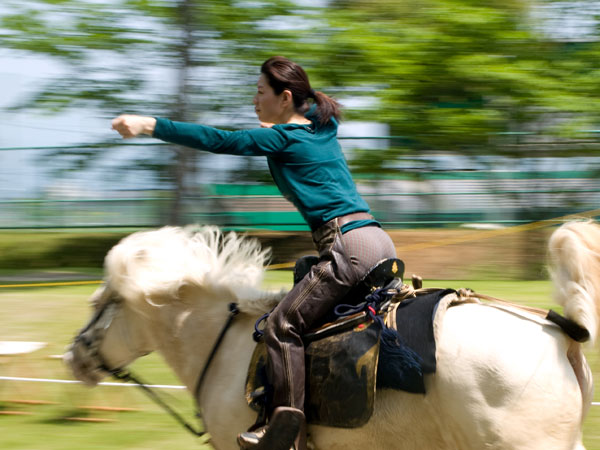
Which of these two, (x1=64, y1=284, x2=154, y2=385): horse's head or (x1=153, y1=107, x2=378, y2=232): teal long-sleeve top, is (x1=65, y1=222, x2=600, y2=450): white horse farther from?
(x1=153, y1=107, x2=378, y2=232): teal long-sleeve top

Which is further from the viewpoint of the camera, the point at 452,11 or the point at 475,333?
the point at 452,11

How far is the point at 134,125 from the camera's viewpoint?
294 cm

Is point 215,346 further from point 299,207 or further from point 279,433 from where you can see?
point 299,207

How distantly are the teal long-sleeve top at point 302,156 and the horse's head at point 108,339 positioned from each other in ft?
3.42

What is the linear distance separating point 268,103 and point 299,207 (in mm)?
519

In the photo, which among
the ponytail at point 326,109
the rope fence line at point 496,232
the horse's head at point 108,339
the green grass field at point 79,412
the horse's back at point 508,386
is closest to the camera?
the horse's back at point 508,386

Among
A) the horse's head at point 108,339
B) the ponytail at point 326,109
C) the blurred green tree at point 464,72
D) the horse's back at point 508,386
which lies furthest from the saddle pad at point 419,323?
the blurred green tree at point 464,72

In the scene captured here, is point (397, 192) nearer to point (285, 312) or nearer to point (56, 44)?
point (56, 44)

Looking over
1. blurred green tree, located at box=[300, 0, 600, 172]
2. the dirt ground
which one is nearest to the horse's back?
the dirt ground

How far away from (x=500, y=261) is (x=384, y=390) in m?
9.08

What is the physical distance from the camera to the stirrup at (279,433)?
3.00 meters

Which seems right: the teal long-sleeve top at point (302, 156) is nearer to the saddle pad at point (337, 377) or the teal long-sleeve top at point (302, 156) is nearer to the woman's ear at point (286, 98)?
the woman's ear at point (286, 98)

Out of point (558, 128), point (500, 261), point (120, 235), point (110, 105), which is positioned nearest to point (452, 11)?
point (558, 128)

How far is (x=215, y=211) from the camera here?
1252 cm
